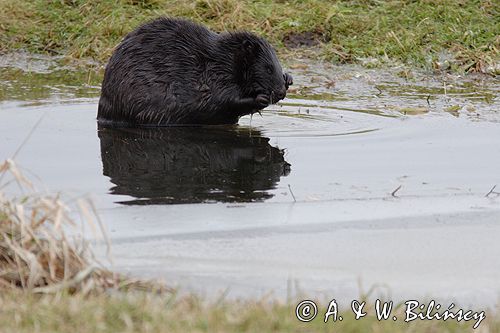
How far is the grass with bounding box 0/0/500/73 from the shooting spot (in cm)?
1046

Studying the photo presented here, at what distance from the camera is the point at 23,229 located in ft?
13.7

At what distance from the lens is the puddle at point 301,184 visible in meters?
4.58

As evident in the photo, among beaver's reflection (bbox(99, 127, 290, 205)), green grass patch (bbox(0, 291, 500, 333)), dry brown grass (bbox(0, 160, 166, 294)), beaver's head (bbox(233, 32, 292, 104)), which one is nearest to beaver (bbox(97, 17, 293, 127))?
beaver's head (bbox(233, 32, 292, 104))

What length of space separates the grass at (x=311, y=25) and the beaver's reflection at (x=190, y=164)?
3037 millimetres

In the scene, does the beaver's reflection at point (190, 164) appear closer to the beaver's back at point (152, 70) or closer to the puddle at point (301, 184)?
the puddle at point (301, 184)

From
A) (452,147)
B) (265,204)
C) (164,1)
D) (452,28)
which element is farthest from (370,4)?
(265,204)

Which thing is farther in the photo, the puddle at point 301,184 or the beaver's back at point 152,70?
the beaver's back at point 152,70

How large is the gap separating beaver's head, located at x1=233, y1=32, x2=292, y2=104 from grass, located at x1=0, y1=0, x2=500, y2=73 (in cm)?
256

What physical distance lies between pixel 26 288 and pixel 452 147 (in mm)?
3907

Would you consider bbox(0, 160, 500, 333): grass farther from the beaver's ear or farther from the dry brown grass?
the beaver's ear

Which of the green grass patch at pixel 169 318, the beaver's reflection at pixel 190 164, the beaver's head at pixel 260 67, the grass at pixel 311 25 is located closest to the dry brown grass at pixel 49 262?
the green grass patch at pixel 169 318

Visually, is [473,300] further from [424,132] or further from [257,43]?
[257,43]

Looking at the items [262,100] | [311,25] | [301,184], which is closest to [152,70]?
[262,100]

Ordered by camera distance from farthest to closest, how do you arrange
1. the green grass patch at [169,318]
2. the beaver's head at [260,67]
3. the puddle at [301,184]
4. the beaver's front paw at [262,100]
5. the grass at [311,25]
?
the grass at [311,25] → the beaver's head at [260,67] → the beaver's front paw at [262,100] → the puddle at [301,184] → the green grass patch at [169,318]
